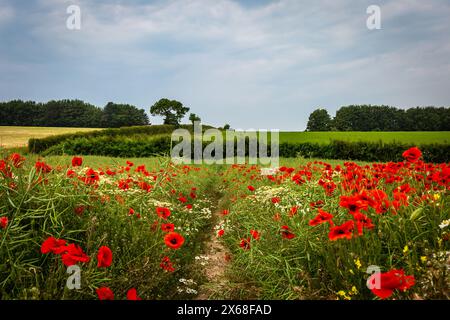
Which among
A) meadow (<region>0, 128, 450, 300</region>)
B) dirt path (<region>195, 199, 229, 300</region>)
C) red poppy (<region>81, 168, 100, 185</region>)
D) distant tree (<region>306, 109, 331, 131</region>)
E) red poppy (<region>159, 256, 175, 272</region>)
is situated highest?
distant tree (<region>306, 109, 331, 131</region>)

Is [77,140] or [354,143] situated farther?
[77,140]

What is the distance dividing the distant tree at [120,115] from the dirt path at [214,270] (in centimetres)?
4319

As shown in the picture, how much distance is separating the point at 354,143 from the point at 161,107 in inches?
1910

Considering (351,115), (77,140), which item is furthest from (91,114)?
(351,115)

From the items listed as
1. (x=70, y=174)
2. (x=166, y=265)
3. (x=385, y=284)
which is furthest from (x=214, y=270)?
(x=385, y=284)

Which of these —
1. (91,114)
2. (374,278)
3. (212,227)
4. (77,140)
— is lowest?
(212,227)

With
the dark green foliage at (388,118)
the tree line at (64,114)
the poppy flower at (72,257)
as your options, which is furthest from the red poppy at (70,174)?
the dark green foliage at (388,118)

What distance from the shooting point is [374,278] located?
6.03 ft

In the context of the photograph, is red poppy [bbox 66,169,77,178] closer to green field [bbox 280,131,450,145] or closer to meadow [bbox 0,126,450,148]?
meadow [bbox 0,126,450,148]

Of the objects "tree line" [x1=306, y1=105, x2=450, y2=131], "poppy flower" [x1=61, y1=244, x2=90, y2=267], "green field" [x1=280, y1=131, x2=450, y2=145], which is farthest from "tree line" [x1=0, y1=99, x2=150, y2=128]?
"poppy flower" [x1=61, y1=244, x2=90, y2=267]

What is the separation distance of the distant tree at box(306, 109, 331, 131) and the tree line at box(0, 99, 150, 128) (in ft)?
89.2

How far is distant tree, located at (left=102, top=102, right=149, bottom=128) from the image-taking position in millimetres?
45847
